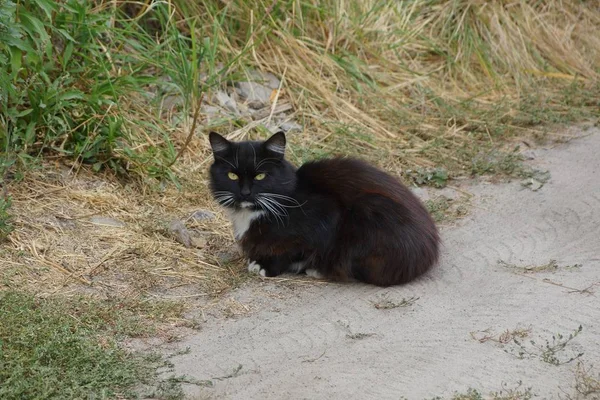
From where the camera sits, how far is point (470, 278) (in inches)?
199

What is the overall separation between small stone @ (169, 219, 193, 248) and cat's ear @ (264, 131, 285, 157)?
875 mm

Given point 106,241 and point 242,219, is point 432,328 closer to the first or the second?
point 242,219

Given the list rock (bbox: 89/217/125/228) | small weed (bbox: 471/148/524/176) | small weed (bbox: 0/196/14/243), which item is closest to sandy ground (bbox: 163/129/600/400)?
small weed (bbox: 471/148/524/176)

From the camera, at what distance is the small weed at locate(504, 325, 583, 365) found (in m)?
3.90

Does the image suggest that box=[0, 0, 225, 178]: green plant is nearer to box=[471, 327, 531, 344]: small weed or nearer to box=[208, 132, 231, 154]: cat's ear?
box=[208, 132, 231, 154]: cat's ear

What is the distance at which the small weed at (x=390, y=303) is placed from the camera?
15.2ft

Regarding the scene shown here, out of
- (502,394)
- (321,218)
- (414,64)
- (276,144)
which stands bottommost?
(502,394)

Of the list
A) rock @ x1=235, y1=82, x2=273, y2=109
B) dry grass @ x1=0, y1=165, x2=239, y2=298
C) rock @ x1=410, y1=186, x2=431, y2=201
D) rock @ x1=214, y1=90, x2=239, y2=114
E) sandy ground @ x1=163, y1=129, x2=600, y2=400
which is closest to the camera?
sandy ground @ x1=163, y1=129, x2=600, y2=400

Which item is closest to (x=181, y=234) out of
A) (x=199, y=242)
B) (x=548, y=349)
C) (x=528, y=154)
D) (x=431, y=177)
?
(x=199, y=242)

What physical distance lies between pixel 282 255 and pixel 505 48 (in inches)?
185

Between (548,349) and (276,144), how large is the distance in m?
1.93

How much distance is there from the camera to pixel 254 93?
7.44m

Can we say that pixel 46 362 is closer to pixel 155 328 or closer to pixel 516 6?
pixel 155 328

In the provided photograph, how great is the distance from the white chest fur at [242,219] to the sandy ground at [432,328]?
1.03 feet
